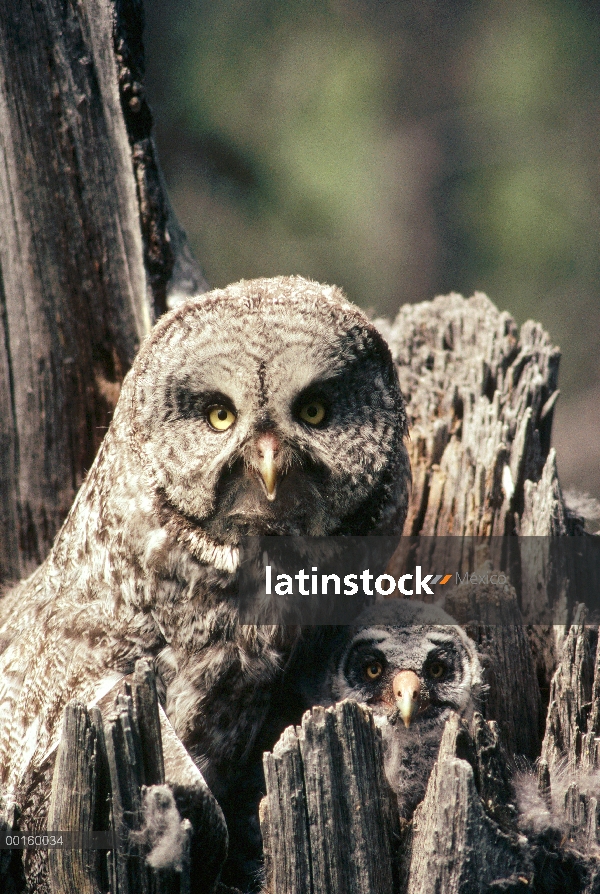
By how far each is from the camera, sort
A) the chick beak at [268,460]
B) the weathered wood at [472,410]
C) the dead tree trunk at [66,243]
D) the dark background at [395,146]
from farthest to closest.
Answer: the dark background at [395,146] < the weathered wood at [472,410] < the dead tree trunk at [66,243] < the chick beak at [268,460]

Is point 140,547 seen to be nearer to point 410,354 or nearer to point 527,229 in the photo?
point 410,354

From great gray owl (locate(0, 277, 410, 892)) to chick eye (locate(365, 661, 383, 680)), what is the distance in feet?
0.81

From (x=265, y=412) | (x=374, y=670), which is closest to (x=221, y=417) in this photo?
(x=265, y=412)

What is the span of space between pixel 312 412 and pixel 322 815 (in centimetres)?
83

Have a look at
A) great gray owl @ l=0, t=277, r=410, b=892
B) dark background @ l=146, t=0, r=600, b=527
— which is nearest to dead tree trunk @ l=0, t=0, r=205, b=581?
great gray owl @ l=0, t=277, r=410, b=892

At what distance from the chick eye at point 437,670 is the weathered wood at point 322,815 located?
56cm

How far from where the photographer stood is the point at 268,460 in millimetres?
1645

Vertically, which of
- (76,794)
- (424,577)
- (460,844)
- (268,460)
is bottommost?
(460,844)

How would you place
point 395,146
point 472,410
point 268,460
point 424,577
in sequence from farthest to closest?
point 395,146 → point 472,410 → point 424,577 → point 268,460

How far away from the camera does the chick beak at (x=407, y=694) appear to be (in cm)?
184

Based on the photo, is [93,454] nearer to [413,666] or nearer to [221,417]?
[221,417]

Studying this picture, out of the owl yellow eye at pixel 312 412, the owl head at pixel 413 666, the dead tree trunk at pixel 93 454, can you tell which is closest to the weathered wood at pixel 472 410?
the dead tree trunk at pixel 93 454

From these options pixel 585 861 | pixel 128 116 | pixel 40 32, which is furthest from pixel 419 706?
pixel 40 32

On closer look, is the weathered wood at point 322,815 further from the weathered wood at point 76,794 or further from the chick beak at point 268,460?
the chick beak at point 268,460
